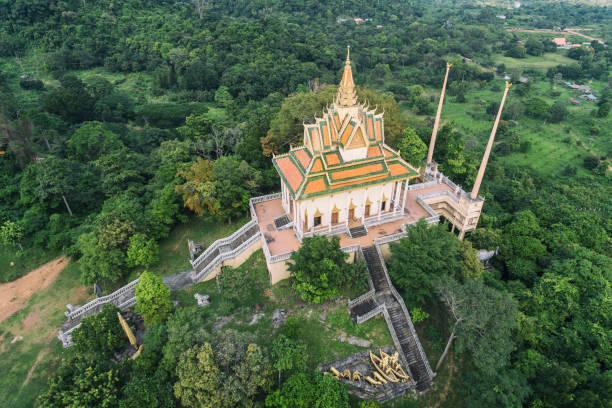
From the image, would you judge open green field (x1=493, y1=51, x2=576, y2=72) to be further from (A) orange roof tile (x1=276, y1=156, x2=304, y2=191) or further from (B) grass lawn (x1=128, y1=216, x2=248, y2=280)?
(B) grass lawn (x1=128, y1=216, x2=248, y2=280)

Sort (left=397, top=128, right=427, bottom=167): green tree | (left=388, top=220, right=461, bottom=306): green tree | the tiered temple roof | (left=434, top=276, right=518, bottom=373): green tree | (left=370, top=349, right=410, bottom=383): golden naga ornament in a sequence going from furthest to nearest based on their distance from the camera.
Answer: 1. (left=397, top=128, right=427, bottom=167): green tree
2. the tiered temple roof
3. (left=388, top=220, right=461, bottom=306): green tree
4. (left=370, top=349, right=410, bottom=383): golden naga ornament
5. (left=434, top=276, right=518, bottom=373): green tree

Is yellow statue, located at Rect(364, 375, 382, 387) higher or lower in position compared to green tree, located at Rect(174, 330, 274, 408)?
lower

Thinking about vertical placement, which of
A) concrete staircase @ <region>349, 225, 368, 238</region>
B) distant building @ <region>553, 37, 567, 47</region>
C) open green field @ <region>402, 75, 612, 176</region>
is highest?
concrete staircase @ <region>349, 225, 368, 238</region>

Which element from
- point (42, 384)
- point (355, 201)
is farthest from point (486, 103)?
point (42, 384)

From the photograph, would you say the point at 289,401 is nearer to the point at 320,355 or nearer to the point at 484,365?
the point at 320,355

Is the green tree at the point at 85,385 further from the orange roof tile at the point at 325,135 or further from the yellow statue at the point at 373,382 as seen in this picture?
the orange roof tile at the point at 325,135

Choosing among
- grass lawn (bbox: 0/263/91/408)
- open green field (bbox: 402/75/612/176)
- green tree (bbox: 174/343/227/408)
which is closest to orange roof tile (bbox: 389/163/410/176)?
green tree (bbox: 174/343/227/408)
